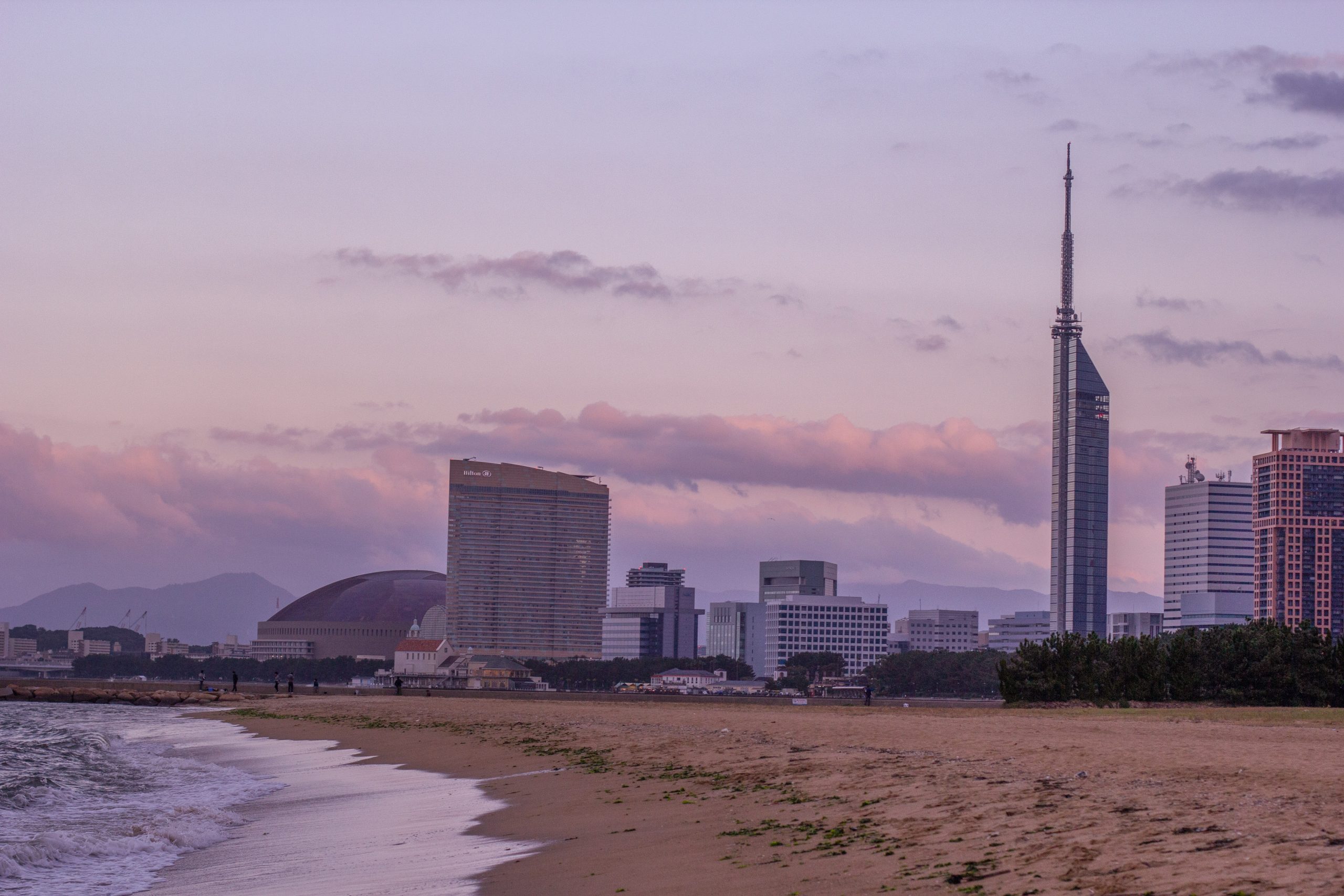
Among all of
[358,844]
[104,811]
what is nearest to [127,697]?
[104,811]

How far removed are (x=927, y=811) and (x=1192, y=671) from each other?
62.5m

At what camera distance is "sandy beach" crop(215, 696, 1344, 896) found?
48.5ft

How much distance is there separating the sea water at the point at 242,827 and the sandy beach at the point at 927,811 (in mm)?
1330

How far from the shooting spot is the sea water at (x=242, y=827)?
21.2 m

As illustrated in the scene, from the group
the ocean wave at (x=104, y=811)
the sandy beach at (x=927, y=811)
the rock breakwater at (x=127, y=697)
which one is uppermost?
the sandy beach at (x=927, y=811)

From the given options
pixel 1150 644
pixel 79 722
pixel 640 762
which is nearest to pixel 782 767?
pixel 640 762

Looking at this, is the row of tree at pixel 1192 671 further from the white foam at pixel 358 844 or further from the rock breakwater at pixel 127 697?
the rock breakwater at pixel 127 697

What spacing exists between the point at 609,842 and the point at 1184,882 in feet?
33.6

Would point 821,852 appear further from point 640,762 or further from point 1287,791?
point 640,762

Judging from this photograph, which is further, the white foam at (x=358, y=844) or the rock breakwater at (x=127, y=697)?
the rock breakwater at (x=127, y=697)

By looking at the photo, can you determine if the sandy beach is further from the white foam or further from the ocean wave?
the ocean wave

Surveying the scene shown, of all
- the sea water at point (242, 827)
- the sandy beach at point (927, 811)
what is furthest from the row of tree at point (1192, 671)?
the sea water at point (242, 827)

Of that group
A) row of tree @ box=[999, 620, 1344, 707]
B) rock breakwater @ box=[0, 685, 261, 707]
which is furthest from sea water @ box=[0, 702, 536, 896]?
rock breakwater @ box=[0, 685, 261, 707]

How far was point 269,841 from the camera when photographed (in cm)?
2592
